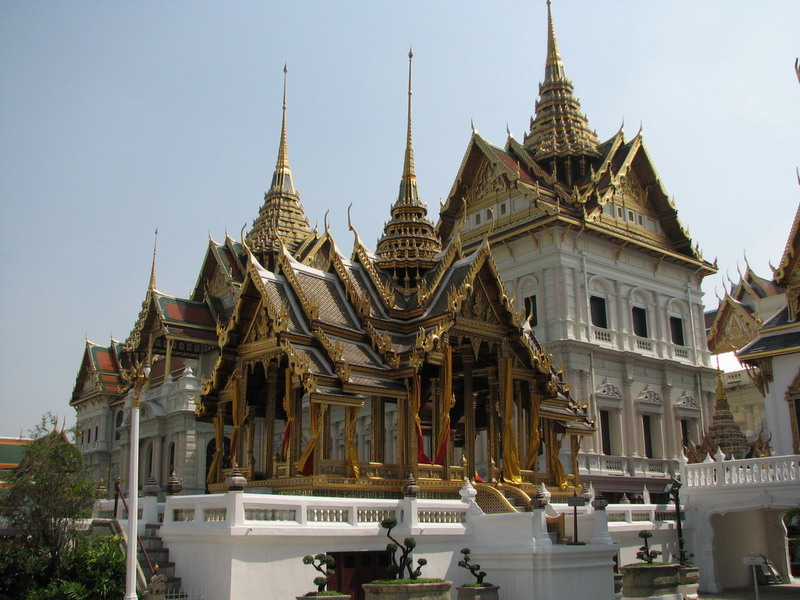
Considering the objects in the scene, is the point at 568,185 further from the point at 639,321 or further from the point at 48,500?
the point at 48,500

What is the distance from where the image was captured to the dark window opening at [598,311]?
3266 centimetres

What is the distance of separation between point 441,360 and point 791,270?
1575cm

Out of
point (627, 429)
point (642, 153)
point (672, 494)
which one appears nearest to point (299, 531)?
point (672, 494)

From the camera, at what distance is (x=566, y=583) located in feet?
37.6

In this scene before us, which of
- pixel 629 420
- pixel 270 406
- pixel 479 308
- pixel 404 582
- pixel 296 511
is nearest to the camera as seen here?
pixel 404 582

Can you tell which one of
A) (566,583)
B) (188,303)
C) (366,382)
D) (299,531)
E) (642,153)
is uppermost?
(642,153)

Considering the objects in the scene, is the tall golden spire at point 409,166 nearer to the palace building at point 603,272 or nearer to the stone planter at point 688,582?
the stone planter at point 688,582

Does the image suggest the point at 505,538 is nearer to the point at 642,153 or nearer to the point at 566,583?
the point at 566,583

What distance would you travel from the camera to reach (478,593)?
36.7ft

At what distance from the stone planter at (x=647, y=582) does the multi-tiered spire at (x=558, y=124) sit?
990 inches

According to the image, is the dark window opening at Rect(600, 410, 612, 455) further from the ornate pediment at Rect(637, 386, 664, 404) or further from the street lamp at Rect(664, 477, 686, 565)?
the street lamp at Rect(664, 477, 686, 565)

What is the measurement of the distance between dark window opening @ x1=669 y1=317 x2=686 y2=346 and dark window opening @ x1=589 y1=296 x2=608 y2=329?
4122 millimetres

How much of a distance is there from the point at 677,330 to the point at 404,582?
1101 inches

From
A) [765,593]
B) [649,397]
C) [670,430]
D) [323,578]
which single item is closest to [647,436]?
→ [670,430]
